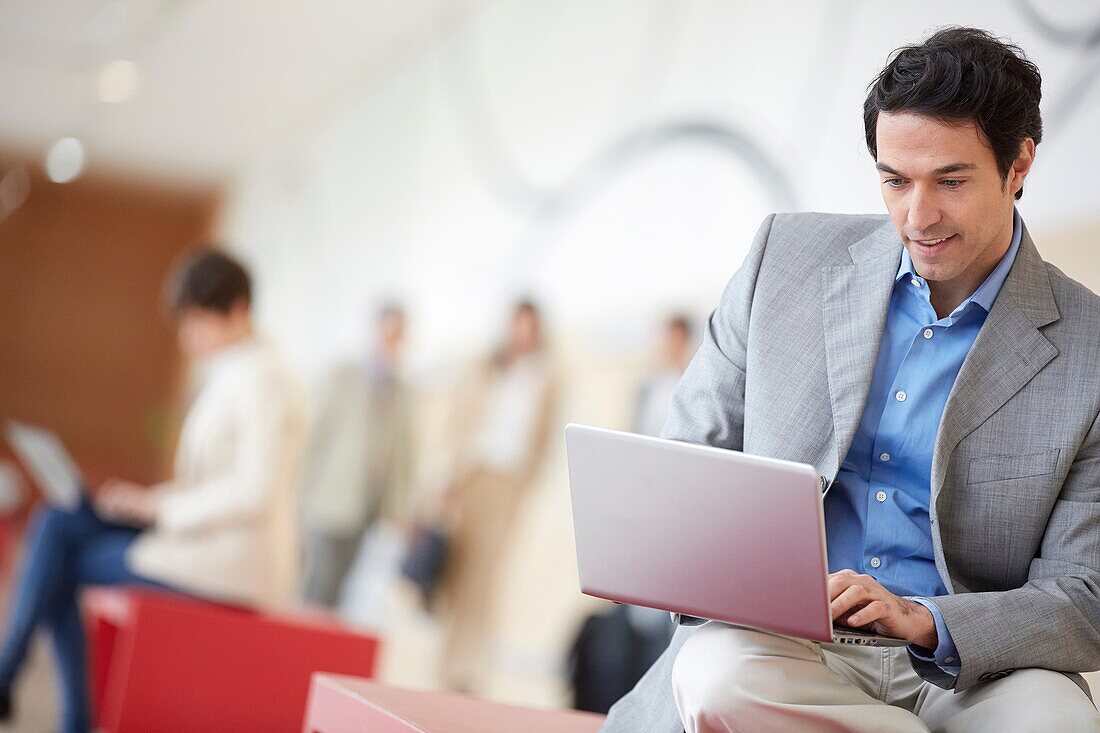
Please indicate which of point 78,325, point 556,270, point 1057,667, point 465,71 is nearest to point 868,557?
point 1057,667

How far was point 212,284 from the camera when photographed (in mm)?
3229

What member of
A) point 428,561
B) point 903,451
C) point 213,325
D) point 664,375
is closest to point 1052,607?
point 903,451

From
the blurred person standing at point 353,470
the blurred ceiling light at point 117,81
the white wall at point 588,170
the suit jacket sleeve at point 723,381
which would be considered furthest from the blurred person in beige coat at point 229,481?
the blurred ceiling light at point 117,81

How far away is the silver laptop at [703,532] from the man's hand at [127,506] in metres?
2.06

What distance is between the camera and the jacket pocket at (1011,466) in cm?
147

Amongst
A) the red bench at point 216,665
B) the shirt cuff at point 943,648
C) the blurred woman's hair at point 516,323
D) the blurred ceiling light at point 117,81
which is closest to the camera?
the shirt cuff at point 943,648

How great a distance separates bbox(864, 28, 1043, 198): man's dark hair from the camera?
1.46m

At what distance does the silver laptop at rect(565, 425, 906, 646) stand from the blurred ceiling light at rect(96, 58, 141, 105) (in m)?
7.22

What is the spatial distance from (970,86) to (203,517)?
7.29 feet

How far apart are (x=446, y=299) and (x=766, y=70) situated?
2620 mm

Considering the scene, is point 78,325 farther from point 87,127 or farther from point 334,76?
point 334,76

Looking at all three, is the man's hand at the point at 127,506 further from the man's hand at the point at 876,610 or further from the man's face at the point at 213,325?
the man's hand at the point at 876,610

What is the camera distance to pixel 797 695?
1.29 m

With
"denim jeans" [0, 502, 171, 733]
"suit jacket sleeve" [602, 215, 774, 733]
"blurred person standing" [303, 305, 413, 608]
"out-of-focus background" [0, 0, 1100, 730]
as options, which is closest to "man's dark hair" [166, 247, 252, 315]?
"denim jeans" [0, 502, 171, 733]
